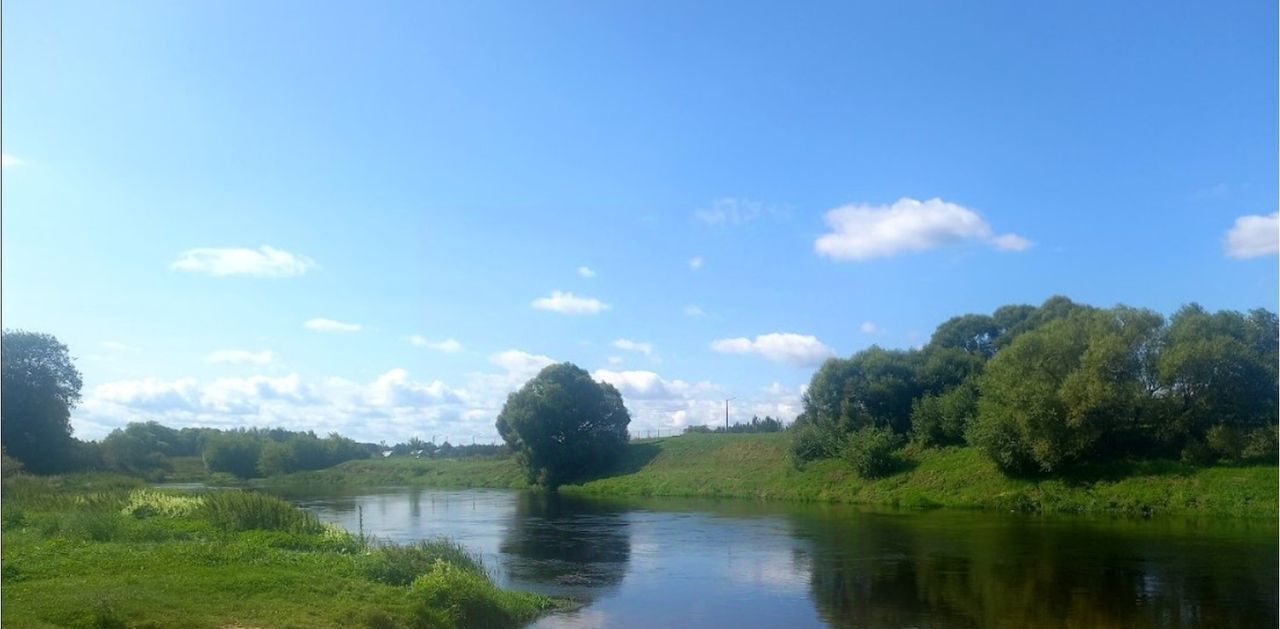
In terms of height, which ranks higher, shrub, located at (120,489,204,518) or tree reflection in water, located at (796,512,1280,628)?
shrub, located at (120,489,204,518)

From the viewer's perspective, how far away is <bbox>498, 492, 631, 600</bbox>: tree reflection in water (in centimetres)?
2516

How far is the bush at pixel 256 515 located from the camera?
27344 mm

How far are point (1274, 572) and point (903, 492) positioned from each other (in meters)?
30.5

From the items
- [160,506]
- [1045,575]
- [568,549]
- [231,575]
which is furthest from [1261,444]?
[160,506]

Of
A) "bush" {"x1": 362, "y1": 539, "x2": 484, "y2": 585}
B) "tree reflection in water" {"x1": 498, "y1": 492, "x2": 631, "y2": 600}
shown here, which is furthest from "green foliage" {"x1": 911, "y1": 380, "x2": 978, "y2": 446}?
"bush" {"x1": 362, "y1": 539, "x2": 484, "y2": 585}

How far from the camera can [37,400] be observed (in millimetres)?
61375

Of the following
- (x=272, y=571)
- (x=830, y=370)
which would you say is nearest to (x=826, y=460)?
(x=830, y=370)

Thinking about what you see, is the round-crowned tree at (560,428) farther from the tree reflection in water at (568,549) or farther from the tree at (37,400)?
the tree at (37,400)

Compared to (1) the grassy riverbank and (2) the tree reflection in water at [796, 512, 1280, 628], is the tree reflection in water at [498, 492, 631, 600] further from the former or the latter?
(2) the tree reflection in water at [796, 512, 1280, 628]

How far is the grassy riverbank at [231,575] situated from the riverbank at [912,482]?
35.2m

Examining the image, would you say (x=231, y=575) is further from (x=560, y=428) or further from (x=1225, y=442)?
(x=560, y=428)

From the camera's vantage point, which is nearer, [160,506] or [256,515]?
[256,515]

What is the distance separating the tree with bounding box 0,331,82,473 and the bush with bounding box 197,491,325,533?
36.6 m

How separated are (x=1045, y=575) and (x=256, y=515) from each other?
2266cm
